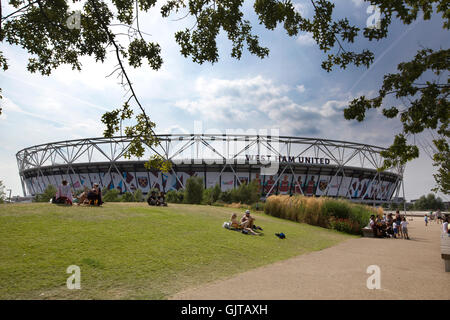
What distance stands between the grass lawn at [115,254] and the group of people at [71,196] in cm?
349

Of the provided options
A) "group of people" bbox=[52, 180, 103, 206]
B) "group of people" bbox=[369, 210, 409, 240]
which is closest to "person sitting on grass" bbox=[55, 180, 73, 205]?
"group of people" bbox=[52, 180, 103, 206]

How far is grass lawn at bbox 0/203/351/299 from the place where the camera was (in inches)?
159

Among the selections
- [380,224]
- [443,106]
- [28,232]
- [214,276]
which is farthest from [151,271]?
[380,224]

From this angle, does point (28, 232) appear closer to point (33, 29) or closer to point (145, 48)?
point (33, 29)

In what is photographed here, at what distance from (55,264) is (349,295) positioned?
16.6ft

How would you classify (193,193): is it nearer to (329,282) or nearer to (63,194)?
(63,194)

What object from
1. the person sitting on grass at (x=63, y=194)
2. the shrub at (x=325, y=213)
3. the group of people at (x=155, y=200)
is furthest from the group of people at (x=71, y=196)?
the shrub at (x=325, y=213)

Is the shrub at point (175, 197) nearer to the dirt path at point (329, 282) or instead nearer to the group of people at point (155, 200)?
the group of people at point (155, 200)

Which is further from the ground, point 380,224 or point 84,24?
point 84,24

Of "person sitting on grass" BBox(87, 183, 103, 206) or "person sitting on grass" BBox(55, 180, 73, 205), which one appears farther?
"person sitting on grass" BBox(87, 183, 103, 206)

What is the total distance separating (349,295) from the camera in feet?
13.4

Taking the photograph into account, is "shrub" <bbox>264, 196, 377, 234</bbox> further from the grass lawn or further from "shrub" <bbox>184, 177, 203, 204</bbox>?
"shrub" <bbox>184, 177, 203, 204</bbox>

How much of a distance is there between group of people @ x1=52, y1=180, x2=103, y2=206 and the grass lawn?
3.49 metres
